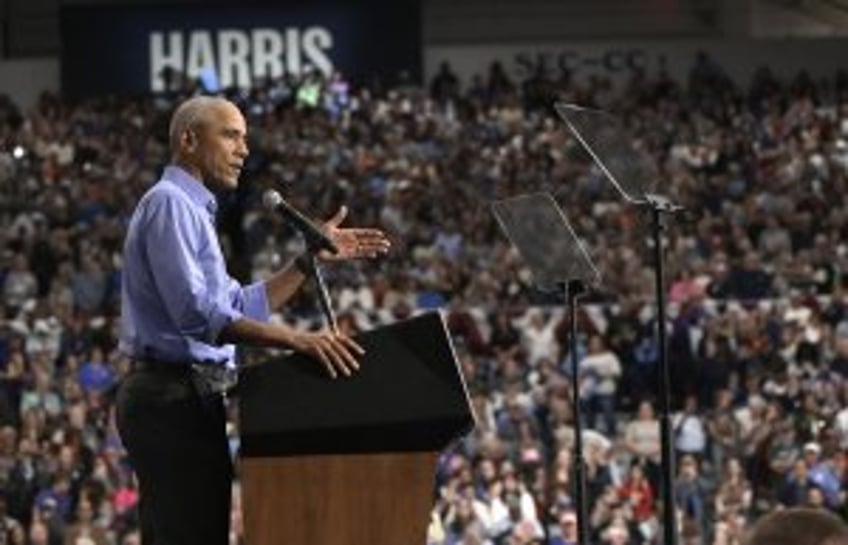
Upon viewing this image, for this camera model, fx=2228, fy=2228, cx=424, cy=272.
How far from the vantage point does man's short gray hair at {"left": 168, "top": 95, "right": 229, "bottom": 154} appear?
457 centimetres

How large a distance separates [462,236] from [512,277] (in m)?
1.65

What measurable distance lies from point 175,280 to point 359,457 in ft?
1.66

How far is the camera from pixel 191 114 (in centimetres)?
459

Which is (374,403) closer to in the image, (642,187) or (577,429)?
(577,429)

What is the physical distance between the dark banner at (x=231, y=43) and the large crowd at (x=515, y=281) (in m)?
0.84

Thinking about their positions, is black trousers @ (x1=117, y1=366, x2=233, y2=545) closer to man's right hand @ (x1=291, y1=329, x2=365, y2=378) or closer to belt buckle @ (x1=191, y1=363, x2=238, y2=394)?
belt buckle @ (x1=191, y1=363, x2=238, y2=394)

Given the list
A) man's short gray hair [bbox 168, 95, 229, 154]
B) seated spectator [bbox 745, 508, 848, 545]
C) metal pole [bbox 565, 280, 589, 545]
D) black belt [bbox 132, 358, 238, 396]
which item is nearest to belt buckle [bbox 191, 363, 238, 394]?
black belt [bbox 132, 358, 238, 396]

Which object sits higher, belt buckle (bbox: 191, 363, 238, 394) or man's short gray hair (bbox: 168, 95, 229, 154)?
man's short gray hair (bbox: 168, 95, 229, 154)

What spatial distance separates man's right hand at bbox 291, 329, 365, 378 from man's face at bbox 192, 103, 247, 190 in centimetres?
46

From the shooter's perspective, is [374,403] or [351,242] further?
[351,242]

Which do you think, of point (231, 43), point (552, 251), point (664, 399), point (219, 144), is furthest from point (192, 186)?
point (231, 43)

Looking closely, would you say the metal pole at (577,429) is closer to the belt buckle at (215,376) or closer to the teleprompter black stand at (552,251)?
the teleprompter black stand at (552,251)

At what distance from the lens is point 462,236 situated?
20.1 metres

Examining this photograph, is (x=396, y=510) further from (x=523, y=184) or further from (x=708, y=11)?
(x=708, y=11)
